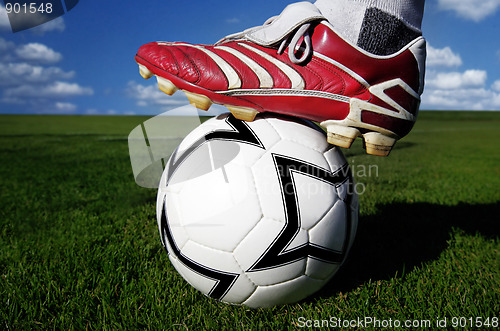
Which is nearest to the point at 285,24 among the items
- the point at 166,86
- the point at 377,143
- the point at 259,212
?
the point at 166,86

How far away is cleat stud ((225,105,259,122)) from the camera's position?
2156mm

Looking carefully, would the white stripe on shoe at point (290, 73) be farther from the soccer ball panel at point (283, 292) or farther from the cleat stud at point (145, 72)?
the soccer ball panel at point (283, 292)

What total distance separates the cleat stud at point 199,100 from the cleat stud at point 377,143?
0.98 meters

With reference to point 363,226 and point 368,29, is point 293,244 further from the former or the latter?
point 363,226

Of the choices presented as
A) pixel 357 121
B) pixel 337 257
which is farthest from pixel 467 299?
pixel 357 121

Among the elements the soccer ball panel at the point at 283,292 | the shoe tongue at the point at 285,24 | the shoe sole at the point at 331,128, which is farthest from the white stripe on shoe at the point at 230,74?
the soccer ball panel at the point at 283,292

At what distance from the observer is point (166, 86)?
2.21 metres

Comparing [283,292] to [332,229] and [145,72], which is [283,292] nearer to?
[332,229]

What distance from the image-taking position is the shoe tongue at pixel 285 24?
2.09 metres

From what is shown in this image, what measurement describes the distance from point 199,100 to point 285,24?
2.20ft

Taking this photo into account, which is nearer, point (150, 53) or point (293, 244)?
point (293, 244)

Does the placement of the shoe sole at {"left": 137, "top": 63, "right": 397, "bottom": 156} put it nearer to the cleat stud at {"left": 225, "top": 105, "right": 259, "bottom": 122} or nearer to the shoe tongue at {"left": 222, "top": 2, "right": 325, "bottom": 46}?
the cleat stud at {"left": 225, "top": 105, "right": 259, "bottom": 122}

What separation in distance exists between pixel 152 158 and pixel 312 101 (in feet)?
5.56

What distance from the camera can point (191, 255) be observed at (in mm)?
2062
